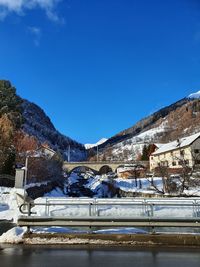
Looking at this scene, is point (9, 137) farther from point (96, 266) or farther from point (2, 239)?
point (96, 266)

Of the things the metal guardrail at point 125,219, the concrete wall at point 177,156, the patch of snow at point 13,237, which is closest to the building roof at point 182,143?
the concrete wall at point 177,156

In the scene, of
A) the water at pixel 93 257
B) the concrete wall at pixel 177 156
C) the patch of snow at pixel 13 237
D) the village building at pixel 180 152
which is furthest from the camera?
the village building at pixel 180 152

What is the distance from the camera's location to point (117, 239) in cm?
1241

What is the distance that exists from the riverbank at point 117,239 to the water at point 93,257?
77 centimetres

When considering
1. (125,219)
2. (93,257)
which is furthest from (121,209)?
(93,257)

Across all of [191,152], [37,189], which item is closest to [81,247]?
[37,189]

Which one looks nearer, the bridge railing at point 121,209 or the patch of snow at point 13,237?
the patch of snow at point 13,237

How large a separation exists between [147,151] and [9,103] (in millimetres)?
72525

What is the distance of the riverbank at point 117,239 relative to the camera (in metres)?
12.2

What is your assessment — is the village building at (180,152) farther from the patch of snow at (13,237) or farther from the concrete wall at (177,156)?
the patch of snow at (13,237)

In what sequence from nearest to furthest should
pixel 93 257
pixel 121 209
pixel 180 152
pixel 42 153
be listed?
1. pixel 93 257
2. pixel 121 209
3. pixel 42 153
4. pixel 180 152

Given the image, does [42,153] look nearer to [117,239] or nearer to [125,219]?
[125,219]

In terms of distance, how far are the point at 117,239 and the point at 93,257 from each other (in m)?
2.56

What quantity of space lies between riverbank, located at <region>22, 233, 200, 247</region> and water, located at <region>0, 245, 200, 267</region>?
772 millimetres
